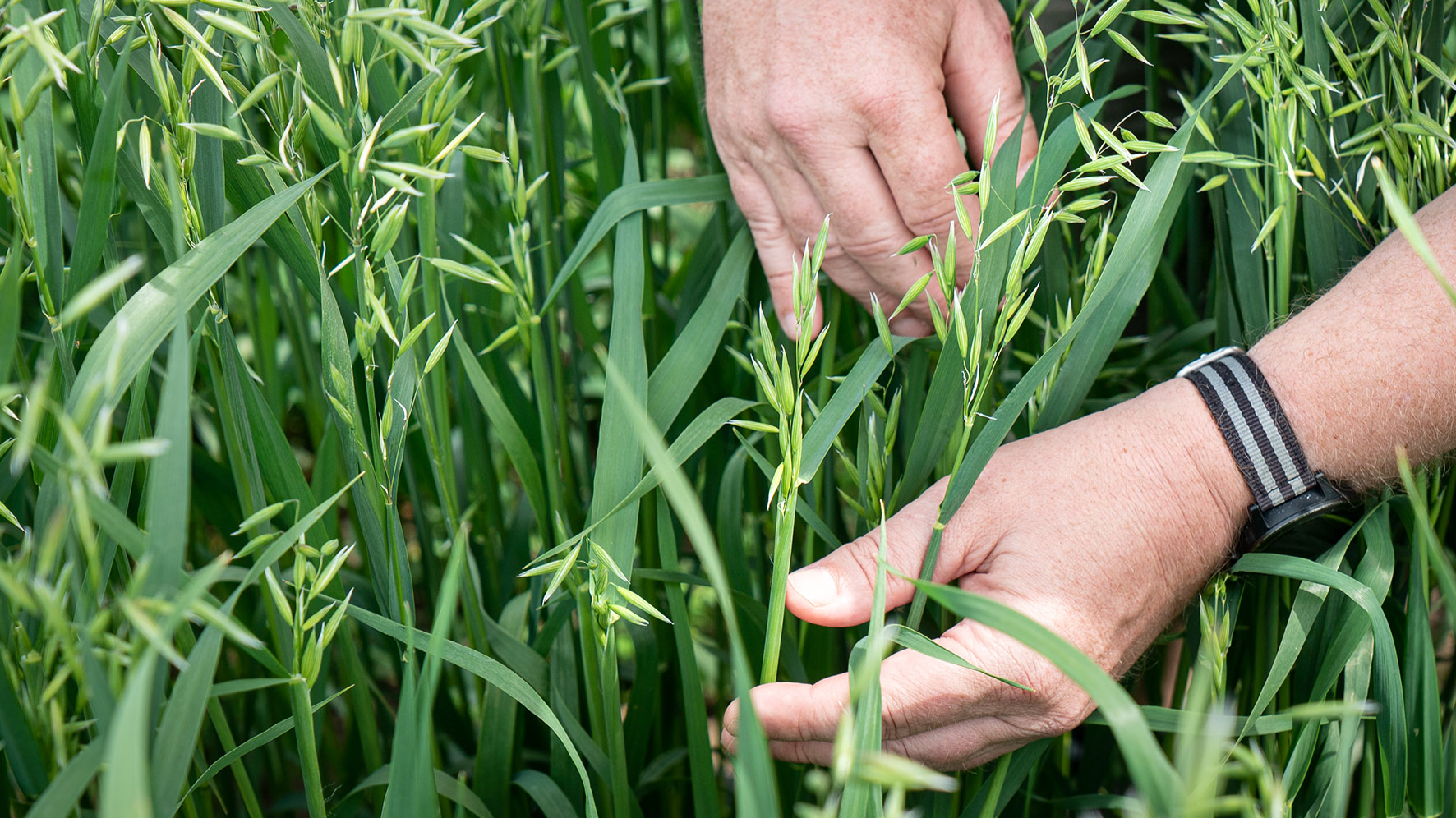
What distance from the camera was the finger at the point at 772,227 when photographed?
78cm

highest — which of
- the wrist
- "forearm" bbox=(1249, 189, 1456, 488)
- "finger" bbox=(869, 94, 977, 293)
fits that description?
"finger" bbox=(869, 94, 977, 293)

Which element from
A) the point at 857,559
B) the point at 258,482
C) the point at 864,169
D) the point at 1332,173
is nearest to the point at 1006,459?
the point at 857,559

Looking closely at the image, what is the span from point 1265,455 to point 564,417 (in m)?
0.54

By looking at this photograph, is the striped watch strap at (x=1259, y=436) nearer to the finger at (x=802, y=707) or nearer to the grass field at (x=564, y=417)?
the grass field at (x=564, y=417)

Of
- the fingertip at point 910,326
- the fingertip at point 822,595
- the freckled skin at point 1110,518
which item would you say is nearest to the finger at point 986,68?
the fingertip at point 910,326

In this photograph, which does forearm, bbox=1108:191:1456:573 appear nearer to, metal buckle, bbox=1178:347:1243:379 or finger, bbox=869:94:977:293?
metal buckle, bbox=1178:347:1243:379

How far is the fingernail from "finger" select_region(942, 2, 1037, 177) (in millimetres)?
363

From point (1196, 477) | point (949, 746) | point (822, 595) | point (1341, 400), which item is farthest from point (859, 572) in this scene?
point (1341, 400)

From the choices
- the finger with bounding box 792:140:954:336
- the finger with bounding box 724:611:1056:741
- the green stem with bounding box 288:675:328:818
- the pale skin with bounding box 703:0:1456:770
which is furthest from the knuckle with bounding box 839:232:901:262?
the green stem with bounding box 288:675:328:818

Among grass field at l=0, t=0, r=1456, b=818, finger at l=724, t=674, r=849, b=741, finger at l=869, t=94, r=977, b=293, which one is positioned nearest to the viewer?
grass field at l=0, t=0, r=1456, b=818

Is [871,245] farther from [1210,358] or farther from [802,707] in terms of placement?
[802,707]

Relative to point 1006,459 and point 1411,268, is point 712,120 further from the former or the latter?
point 1411,268

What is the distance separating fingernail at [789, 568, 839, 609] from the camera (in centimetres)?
61

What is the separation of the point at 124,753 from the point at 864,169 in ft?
2.02
